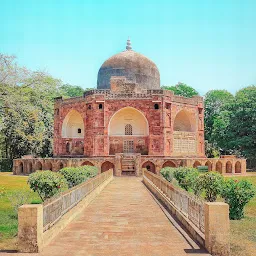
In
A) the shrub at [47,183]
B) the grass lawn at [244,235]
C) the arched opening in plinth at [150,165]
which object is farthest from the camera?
the arched opening in plinth at [150,165]

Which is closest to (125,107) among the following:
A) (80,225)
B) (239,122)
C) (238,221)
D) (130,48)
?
(130,48)

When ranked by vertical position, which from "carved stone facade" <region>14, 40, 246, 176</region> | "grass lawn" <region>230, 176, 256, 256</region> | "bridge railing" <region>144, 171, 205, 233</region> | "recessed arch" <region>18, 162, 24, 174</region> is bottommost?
"grass lawn" <region>230, 176, 256, 256</region>

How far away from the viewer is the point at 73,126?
1375 inches

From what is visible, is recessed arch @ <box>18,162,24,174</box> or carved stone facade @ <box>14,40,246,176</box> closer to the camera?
carved stone facade @ <box>14,40,246,176</box>

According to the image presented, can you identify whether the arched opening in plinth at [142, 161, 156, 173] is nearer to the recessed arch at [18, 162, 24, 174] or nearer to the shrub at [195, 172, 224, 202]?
the recessed arch at [18, 162, 24, 174]

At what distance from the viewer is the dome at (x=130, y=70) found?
34.3m

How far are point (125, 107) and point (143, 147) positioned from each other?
151 inches

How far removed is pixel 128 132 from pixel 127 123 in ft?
2.72

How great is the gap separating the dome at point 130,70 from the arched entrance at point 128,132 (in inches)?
169

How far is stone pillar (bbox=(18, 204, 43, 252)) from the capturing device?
5738 millimetres

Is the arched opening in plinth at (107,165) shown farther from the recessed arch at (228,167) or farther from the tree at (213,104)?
the tree at (213,104)

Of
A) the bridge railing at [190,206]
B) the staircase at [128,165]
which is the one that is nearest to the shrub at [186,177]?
the bridge railing at [190,206]

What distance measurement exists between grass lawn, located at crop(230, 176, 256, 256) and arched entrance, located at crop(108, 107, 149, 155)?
734 inches

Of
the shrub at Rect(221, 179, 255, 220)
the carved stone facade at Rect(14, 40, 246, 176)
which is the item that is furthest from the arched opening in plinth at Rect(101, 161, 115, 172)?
the shrub at Rect(221, 179, 255, 220)
